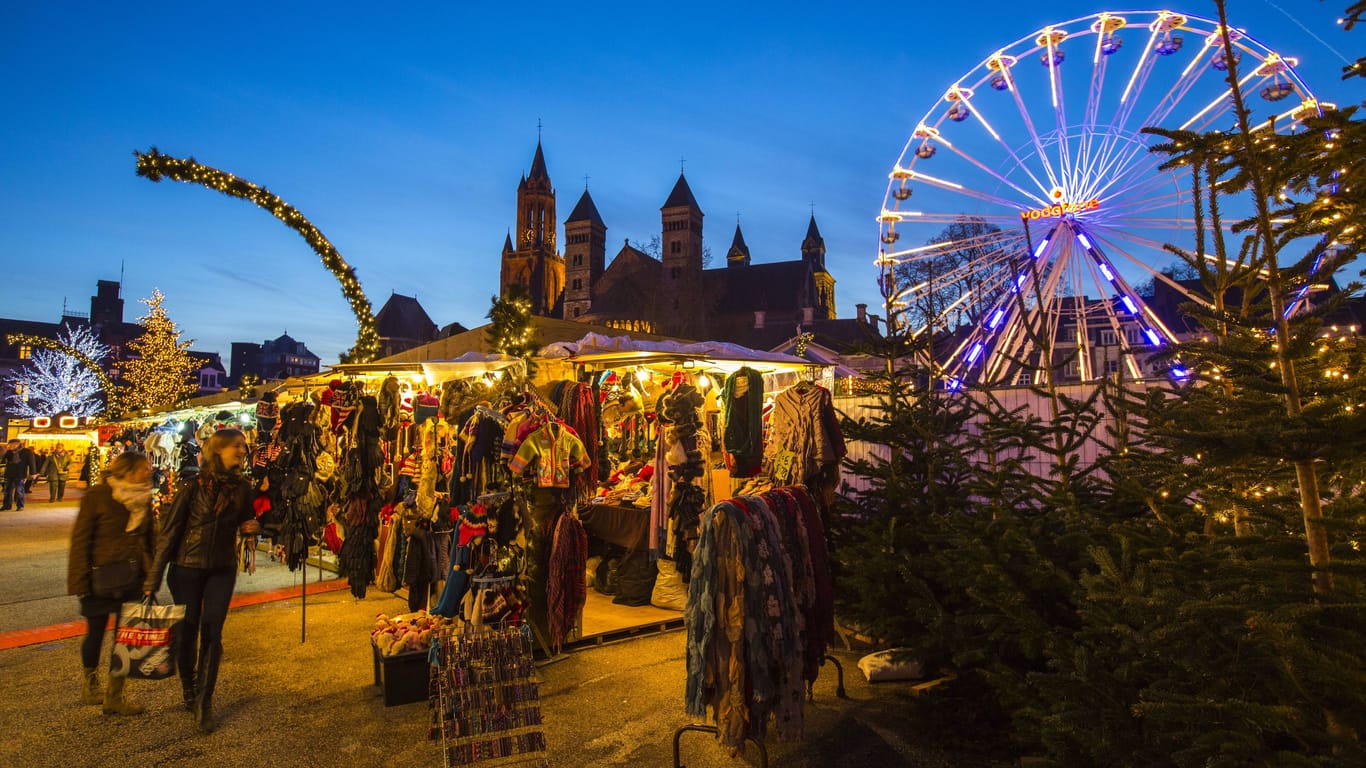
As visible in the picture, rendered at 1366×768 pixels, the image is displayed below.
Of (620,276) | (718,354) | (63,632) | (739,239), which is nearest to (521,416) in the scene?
(718,354)

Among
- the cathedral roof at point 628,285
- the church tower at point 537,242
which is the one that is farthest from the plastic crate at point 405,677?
the church tower at point 537,242

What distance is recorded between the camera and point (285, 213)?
11078 millimetres

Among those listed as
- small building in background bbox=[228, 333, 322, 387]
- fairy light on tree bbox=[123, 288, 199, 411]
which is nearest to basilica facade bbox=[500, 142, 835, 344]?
fairy light on tree bbox=[123, 288, 199, 411]

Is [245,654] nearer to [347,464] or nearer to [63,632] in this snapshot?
[347,464]

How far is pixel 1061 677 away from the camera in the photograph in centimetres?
288

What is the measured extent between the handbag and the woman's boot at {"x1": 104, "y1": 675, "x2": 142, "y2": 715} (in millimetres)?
554

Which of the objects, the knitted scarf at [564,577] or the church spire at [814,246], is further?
the church spire at [814,246]

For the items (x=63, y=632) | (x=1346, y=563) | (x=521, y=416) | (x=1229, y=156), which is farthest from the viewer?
(x=63, y=632)

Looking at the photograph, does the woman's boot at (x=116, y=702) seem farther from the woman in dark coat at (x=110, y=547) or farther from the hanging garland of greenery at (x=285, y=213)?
the hanging garland of greenery at (x=285, y=213)

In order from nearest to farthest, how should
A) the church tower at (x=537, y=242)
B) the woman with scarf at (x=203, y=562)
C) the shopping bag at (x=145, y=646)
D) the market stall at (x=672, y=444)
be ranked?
the shopping bag at (x=145, y=646), the woman with scarf at (x=203, y=562), the market stall at (x=672, y=444), the church tower at (x=537, y=242)

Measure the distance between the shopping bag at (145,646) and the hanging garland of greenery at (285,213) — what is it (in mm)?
7032

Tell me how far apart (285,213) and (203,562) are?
794 centimetres

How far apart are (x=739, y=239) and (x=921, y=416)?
244 ft

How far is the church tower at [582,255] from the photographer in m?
71.2
